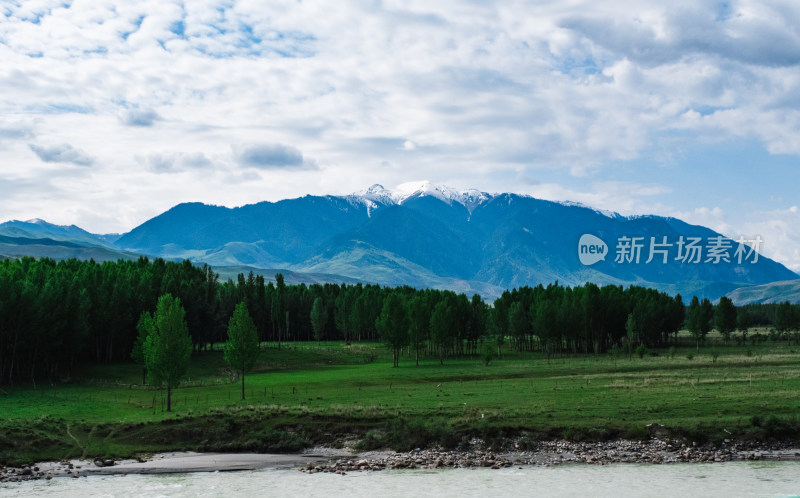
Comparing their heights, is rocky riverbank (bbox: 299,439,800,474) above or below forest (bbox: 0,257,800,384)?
below

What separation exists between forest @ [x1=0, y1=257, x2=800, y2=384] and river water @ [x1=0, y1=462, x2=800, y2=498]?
173ft

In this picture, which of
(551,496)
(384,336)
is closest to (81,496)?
(551,496)

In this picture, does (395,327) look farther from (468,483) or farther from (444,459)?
(468,483)

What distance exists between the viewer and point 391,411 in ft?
194

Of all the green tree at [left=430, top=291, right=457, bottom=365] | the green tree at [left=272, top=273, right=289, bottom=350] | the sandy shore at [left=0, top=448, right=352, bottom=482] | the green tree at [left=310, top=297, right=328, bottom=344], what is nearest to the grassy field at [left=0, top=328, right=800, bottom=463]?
the sandy shore at [left=0, top=448, right=352, bottom=482]

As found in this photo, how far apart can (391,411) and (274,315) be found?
390ft

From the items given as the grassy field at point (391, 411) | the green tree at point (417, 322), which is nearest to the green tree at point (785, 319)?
the grassy field at point (391, 411)

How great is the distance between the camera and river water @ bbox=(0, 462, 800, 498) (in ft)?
132

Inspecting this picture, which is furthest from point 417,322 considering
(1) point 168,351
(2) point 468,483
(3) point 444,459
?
(2) point 468,483

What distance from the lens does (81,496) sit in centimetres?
3991

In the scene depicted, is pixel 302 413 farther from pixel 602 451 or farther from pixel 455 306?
pixel 455 306

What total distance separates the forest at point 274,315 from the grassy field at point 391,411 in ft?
27.1

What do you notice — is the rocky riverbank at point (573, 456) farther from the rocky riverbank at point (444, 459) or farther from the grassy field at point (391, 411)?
the grassy field at point (391, 411)

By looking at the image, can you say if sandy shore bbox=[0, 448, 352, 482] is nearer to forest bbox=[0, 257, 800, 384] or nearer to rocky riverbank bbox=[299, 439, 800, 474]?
rocky riverbank bbox=[299, 439, 800, 474]
